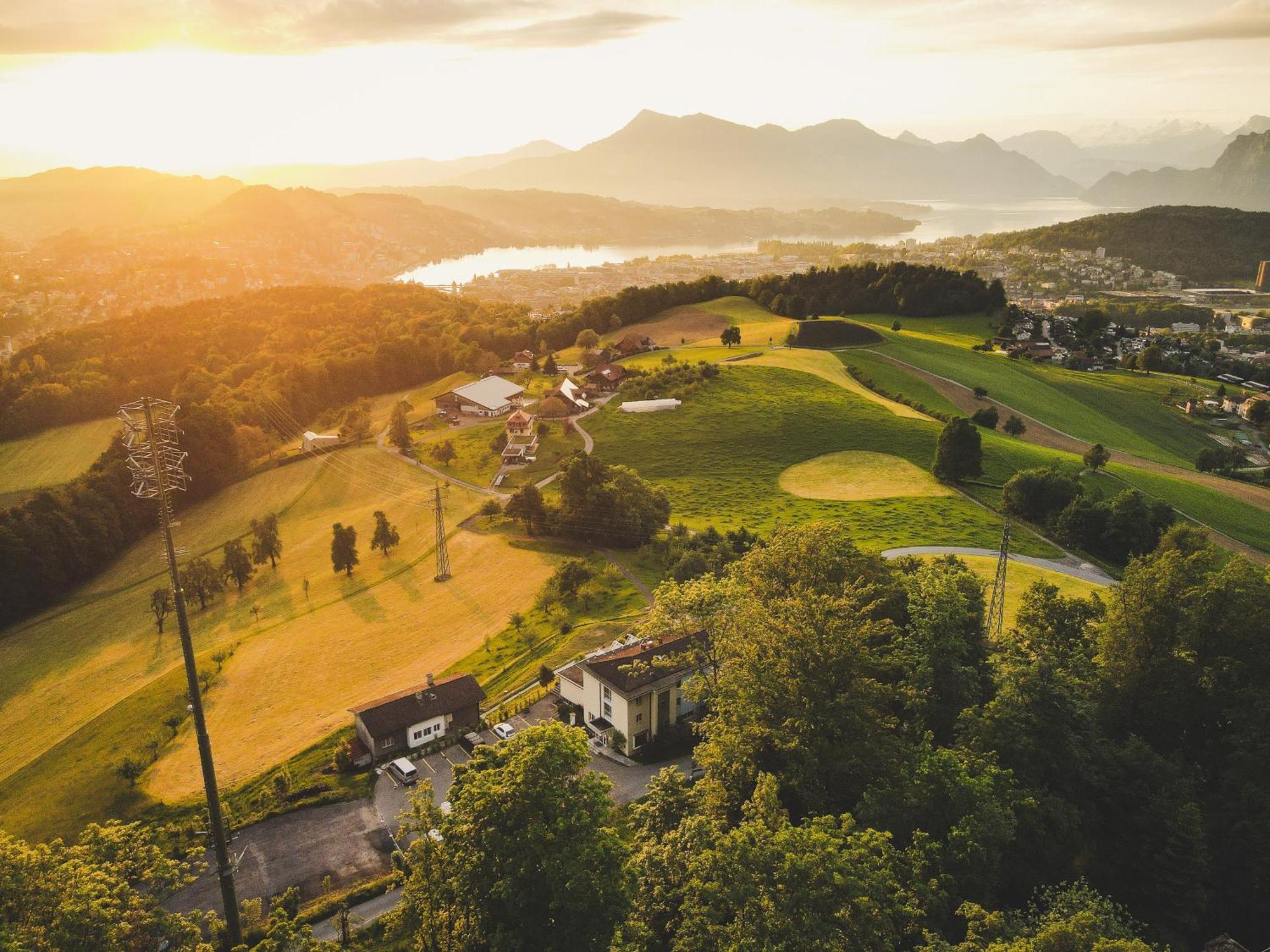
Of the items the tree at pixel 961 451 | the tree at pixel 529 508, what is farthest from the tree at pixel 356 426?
the tree at pixel 961 451

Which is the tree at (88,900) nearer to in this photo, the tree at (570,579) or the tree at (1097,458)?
the tree at (570,579)

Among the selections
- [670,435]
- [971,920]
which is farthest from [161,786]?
[670,435]

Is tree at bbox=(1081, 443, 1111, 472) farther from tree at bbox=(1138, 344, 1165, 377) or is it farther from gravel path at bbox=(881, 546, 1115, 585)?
tree at bbox=(1138, 344, 1165, 377)

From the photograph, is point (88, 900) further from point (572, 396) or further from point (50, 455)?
point (50, 455)

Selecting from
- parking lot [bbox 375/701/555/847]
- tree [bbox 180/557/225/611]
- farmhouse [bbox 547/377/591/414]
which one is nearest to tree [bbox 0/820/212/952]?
parking lot [bbox 375/701/555/847]

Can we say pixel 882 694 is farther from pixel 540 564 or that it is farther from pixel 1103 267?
pixel 1103 267

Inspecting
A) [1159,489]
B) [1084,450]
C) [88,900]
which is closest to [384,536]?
[88,900]
